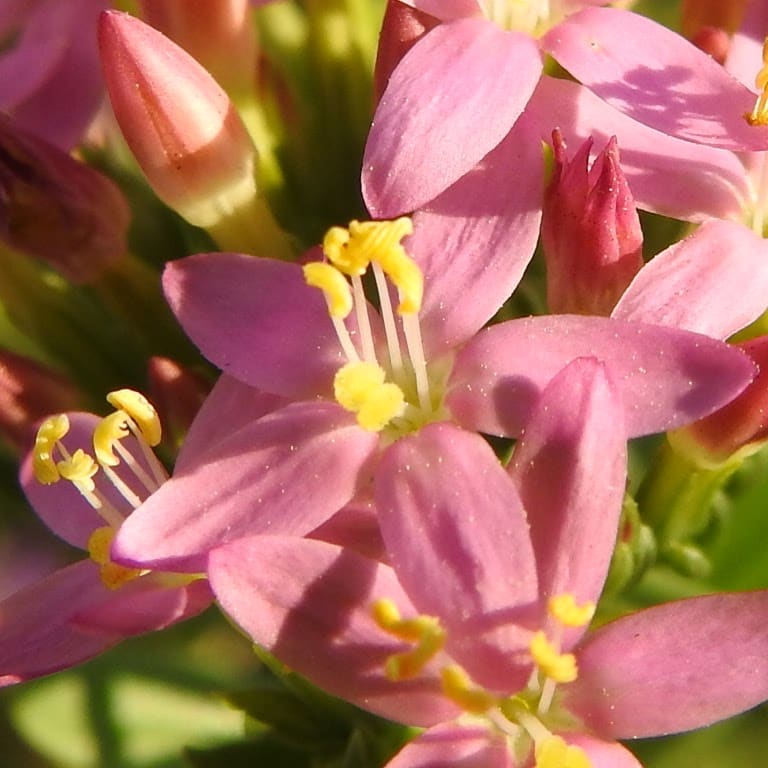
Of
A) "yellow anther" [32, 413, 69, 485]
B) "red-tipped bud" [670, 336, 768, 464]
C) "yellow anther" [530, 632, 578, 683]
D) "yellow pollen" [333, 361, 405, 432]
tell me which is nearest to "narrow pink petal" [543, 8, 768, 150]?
"red-tipped bud" [670, 336, 768, 464]

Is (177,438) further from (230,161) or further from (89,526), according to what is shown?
(230,161)

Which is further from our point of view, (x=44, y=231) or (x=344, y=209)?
(x=344, y=209)

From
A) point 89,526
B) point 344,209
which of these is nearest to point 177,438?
point 89,526

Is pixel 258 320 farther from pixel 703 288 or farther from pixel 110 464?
pixel 703 288

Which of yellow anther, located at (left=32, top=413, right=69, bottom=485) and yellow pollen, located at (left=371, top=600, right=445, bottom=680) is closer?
yellow pollen, located at (left=371, top=600, right=445, bottom=680)

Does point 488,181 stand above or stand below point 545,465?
above

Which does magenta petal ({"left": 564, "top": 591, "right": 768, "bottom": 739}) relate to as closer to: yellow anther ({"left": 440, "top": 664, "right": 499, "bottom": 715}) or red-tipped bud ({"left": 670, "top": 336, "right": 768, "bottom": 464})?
yellow anther ({"left": 440, "top": 664, "right": 499, "bottom": 715})

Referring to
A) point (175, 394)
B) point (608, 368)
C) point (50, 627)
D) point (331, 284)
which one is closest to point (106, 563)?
point (50, 627)
